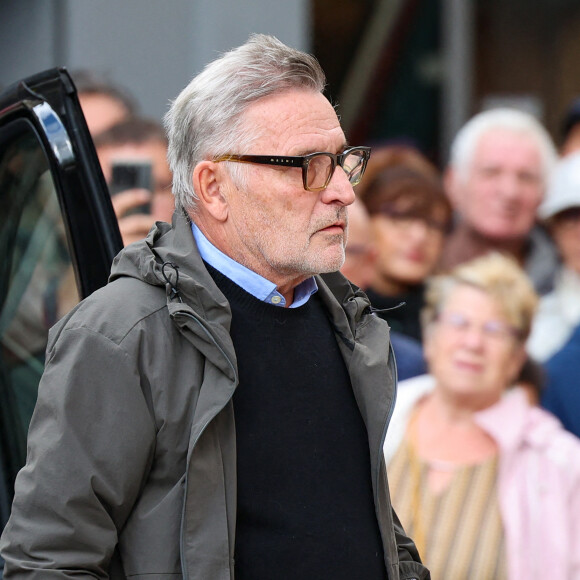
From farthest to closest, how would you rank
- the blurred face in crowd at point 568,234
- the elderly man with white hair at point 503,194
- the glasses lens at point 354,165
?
the elderly man with white hair at point 503,194 < the blurred face in crowd at point 568,234 < the glasses lens at point 354,165

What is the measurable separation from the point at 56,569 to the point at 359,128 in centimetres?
678

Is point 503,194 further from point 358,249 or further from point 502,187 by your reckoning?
point 358,249

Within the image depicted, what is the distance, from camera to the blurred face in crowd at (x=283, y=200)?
220 cm

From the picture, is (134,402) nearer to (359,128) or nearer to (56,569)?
(56,569)

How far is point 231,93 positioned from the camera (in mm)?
2182

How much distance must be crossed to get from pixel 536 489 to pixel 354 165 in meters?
2.03

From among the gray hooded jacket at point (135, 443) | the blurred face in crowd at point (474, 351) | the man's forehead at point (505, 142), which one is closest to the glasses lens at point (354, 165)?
the gray hooded jacket at point (135, 443)

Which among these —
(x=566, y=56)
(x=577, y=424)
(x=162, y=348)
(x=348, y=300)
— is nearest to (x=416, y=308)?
(x=577, y=424)

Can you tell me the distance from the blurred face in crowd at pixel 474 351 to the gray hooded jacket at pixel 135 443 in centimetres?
227

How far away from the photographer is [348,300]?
2.45m

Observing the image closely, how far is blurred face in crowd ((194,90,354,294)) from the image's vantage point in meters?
2.20

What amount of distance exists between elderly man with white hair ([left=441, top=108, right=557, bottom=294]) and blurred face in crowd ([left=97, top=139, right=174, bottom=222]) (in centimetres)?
142

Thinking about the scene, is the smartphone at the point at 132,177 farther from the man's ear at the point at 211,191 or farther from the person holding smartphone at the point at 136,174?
the man's ear at the point at 211,191

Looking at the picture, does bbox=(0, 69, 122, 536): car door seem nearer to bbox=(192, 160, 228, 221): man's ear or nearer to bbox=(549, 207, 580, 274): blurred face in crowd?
bbox=(192, 160, 228, 221): man's ear
